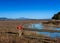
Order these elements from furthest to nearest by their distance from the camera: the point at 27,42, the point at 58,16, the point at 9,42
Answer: the point at 58,16 → the point at 27,42 → the point at 9,42

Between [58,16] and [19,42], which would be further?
Answer: [58,16]

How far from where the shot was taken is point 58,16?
317 feet

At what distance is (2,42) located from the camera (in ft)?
49.2

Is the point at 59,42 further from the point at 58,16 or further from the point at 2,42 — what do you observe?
the point at 58,16

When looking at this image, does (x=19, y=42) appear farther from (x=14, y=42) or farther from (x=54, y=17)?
(x=54, y=17)

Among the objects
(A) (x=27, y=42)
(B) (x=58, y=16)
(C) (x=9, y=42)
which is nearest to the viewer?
(C) (x=9, y=42)

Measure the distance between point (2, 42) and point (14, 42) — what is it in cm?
90

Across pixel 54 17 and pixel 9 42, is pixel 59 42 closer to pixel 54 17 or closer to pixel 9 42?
pixel 9 42

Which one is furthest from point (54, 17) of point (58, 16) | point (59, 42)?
point (59, 42)

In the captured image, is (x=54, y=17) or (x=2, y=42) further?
(x=54, y=17)

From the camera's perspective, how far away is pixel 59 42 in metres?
17.3

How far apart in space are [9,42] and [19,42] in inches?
33.6

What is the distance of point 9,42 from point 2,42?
537 mm

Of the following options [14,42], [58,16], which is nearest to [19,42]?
[14,42]
